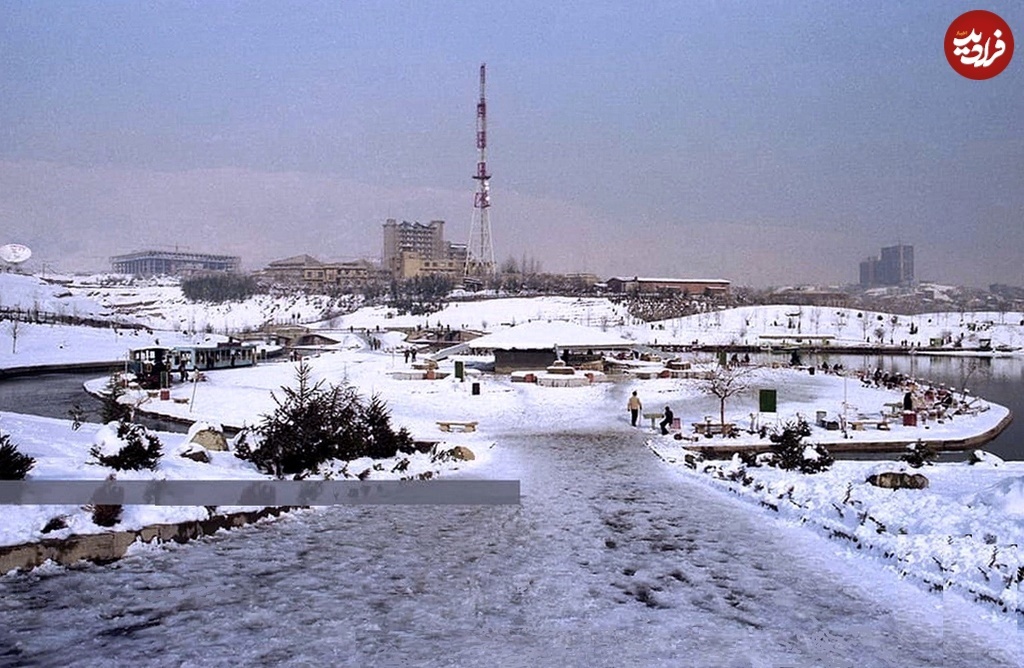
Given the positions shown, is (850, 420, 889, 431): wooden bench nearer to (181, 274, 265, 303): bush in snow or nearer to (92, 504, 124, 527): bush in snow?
(92, 504, 124, 527): bush in snow

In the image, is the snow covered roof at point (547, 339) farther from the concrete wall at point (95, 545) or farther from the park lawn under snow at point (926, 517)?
the concrete wall at point (95, 545)

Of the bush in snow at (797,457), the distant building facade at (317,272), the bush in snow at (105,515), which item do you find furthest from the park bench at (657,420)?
the distant building facade at (317,272)

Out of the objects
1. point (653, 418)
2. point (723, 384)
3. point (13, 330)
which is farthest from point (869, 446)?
point (13, 330)

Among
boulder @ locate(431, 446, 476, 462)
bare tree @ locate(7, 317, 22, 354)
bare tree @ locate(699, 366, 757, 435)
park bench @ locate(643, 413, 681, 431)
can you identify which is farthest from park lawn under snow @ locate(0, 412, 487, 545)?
bare tree @ locate(7, 317, 22, 354)

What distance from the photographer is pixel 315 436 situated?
11.5 metres

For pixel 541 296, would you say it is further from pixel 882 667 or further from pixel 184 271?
pixel 882 667

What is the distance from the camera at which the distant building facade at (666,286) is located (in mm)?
117688

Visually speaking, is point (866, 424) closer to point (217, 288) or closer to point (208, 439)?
point (208, 439)

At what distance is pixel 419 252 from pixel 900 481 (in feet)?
460

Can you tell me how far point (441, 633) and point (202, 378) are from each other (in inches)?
1222

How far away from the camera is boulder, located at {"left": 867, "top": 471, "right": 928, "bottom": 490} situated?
1003 centimetres

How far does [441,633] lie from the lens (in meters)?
5.58

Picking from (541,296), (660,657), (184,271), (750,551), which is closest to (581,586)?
(660,657)

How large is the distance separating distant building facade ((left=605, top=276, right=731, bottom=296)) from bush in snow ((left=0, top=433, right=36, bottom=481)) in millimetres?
107098
